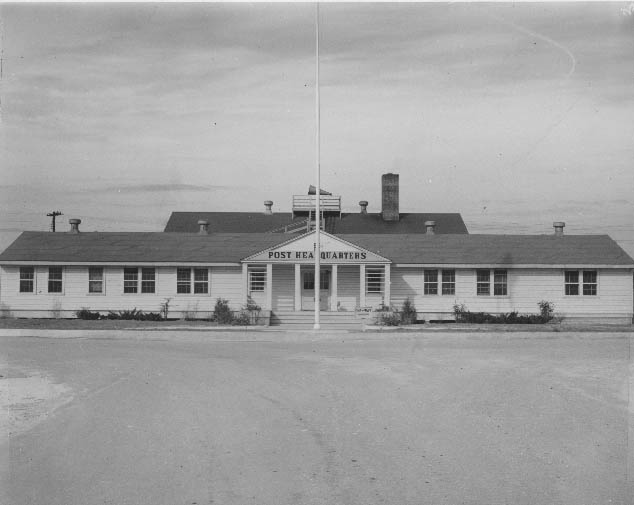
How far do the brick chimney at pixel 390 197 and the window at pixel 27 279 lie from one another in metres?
23.1

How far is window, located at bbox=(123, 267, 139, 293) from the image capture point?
109ft

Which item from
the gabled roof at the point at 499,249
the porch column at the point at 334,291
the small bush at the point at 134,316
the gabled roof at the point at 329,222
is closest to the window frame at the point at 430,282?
the gabled roof at the point at 499,249

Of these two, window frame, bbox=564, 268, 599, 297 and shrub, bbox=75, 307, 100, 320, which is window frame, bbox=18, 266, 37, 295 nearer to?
shrub, bbox=75, 307, 100, 320

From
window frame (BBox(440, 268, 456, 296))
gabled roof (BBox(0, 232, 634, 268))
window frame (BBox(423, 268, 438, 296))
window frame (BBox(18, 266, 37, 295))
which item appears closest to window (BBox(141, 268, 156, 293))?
gabled roof (BBox(0, 232, 634, 268))

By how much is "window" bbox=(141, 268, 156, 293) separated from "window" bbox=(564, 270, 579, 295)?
18.5m

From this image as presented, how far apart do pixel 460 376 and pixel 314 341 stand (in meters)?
9.34

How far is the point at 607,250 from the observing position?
1335 inches

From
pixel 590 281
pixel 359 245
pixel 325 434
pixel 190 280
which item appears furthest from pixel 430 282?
pixel 325 434

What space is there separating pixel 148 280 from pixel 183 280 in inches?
62.1

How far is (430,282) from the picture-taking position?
33.2 meters

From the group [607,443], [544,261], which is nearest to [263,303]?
[544,261]

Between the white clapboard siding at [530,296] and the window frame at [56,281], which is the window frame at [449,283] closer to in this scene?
the white clapboard siding at [530,296]

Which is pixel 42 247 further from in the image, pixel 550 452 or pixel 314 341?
pixel 550 452

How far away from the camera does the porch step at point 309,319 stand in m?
31.0
